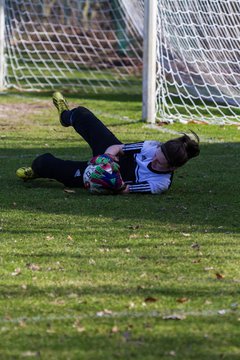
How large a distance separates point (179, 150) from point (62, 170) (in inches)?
50.6

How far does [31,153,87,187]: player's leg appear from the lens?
911 centimetres

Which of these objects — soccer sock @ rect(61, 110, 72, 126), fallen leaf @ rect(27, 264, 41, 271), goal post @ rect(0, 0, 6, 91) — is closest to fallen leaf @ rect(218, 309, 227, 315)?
fallen leaf @ rect(27, 264, 41, 271)

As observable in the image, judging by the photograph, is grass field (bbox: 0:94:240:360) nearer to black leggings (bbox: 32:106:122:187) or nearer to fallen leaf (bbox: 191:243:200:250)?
fallen leaf (bbox: 191:243:200:250)

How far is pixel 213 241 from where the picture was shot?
7020 mm

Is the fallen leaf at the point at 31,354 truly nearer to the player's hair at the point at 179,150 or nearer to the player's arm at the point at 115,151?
the player's hair at the point at 179,150

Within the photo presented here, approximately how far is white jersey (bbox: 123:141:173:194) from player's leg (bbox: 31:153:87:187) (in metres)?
0.52

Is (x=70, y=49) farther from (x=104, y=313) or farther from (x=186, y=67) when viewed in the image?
(x=104, y=313)

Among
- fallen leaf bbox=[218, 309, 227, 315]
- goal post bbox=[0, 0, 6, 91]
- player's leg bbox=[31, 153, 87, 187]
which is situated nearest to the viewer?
fallen leaf bbox=[218, 309, 227, 315]

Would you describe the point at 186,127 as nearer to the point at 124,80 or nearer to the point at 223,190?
the point at 223,190

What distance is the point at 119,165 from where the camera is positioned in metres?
8.89

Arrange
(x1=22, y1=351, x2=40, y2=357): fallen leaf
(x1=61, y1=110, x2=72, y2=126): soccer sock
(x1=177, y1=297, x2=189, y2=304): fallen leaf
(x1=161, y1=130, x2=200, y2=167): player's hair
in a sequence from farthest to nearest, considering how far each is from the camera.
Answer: (x1=61, y1=110, x2=72, y2=126): soccer sock
(x1=161, y1=130, x2=200, y2=167): player's hair
(x1=177, y1=297, x2=189, y2=304): fallen leaf
(x1=22, y1=351, x2=40, y2=357): fallen leaf

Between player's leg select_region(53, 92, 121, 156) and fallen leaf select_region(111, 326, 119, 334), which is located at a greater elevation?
fallen leaf select_region(111, 326, 119, 334)

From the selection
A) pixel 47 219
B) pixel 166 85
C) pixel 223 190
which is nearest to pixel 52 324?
pixel 47 219

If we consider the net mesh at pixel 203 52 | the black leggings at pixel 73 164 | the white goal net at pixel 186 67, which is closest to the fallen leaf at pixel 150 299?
the black leggings at pixel 73 164
